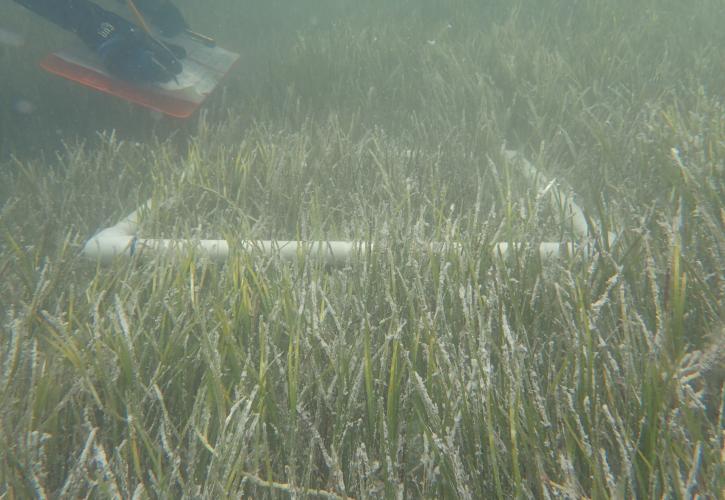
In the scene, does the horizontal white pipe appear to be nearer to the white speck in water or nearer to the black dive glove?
the black dive glove

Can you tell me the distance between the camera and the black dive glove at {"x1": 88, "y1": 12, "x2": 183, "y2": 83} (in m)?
3.73

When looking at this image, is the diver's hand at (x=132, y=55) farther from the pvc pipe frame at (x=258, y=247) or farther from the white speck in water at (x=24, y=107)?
the pvc pipe frame at (x=258, y=247)

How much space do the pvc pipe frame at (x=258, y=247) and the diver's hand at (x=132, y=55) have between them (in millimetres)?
1841

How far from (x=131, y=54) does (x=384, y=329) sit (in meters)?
3.28

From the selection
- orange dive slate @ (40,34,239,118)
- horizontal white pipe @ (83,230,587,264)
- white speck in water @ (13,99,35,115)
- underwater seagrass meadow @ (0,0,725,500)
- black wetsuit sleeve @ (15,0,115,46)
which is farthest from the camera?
white speck in water @ (13,99,35,115)

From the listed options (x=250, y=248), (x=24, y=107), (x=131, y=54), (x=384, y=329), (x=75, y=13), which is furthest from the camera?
(x=24, y=107)

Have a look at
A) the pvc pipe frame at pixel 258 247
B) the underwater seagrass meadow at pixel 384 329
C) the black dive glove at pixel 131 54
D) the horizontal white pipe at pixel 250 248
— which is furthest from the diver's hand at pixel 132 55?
the horizontal white pipe at pixel 250 248

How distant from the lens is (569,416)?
44.5 inches

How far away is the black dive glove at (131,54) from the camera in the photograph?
12.2 feet

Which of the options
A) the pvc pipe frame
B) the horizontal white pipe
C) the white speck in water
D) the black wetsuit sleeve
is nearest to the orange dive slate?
the black wetsuit sleeve

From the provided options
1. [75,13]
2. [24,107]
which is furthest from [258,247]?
[24,107]

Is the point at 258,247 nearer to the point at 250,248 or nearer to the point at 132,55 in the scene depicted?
the point at 250,248

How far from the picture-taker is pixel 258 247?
1854 mm

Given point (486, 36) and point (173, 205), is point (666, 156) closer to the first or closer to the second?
point (173, 205)
